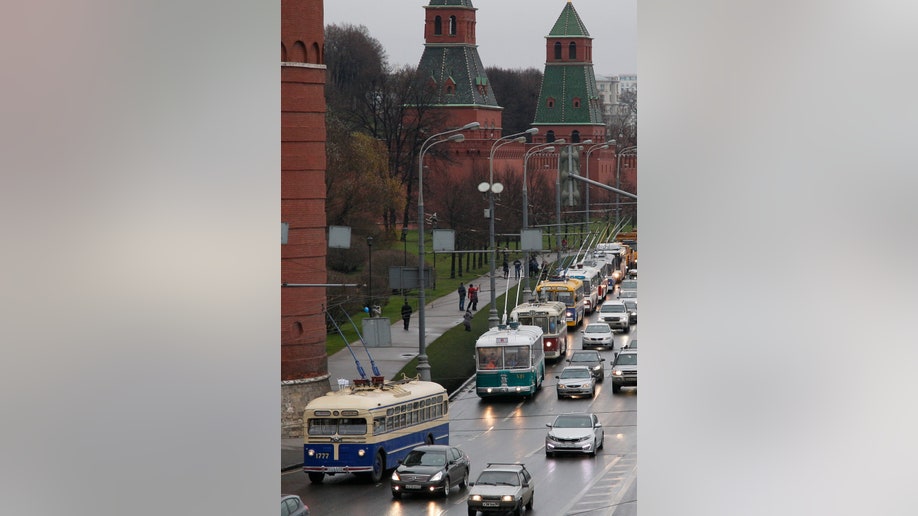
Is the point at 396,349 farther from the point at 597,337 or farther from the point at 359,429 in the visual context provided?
the point at 359,429

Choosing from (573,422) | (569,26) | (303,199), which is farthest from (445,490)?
(569,26)

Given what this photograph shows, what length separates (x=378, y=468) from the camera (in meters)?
18.5

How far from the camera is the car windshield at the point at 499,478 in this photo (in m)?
15.1

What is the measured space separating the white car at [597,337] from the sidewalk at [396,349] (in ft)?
7.63

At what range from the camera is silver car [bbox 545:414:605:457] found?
1978cm

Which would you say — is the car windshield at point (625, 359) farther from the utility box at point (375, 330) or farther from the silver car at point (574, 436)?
the utility box at point (375, 330)

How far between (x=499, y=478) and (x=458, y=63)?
68.7 m
